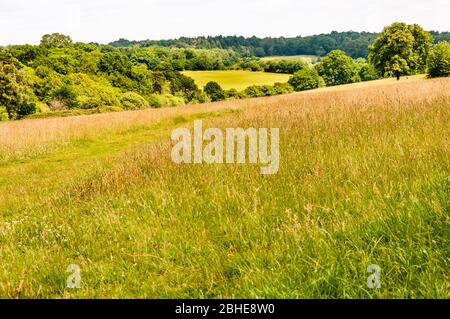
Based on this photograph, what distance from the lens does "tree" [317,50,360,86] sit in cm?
9812

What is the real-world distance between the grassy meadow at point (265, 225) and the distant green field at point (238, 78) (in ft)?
272

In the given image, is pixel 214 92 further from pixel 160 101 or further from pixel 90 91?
pixel 90 91

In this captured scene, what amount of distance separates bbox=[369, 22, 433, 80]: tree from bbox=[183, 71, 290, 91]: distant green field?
31.8m

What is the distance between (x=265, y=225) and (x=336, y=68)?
334 ft

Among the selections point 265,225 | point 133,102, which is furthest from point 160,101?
point 265,225

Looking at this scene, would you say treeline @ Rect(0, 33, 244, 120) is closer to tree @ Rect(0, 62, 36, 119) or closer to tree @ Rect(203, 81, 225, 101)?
tree @ Rect(0, 62, 36, 119)

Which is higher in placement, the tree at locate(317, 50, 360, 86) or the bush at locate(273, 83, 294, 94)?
the tree at locate(317, 50, 360, 86)
